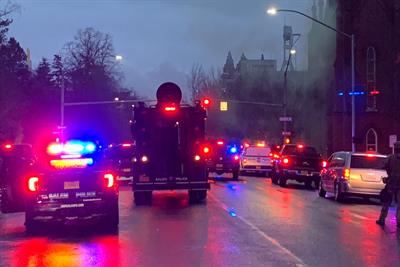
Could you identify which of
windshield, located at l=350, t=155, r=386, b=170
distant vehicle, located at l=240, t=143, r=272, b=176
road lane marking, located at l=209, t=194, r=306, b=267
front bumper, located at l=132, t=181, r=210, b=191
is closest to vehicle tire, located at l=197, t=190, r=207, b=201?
front bumper, located at l=132, t=181, r=210, b=191

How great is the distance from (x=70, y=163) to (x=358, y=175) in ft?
35.2

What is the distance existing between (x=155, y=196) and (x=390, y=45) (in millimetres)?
24087

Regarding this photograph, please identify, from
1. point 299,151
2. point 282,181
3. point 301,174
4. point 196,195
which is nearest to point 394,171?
point 196,195

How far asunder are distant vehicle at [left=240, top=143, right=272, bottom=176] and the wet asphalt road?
64.4 ft

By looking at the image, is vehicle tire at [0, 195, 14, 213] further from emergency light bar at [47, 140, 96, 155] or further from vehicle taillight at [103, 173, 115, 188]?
vehicle taillight at [103, 173, 115, 188]

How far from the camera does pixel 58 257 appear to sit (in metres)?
9.49

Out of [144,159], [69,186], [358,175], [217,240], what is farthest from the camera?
[358,175]

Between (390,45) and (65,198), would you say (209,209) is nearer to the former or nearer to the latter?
(65,198)

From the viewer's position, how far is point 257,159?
37531 millimetres

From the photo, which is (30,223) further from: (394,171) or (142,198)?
(394,171)

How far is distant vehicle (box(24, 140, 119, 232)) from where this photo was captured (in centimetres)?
1200

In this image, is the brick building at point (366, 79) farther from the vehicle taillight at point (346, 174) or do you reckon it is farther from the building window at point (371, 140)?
the vehicle taillight at point (346, 174)

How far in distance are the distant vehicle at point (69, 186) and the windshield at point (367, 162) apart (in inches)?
401

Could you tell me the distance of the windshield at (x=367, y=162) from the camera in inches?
794
